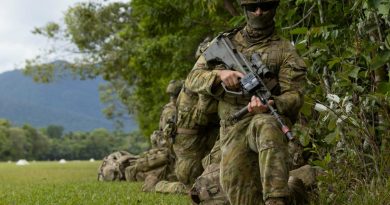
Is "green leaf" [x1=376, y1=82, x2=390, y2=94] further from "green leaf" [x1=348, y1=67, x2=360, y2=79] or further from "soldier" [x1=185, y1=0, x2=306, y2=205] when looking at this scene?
"soldier" [x1=185, y1=0, x2=306, y2=205]

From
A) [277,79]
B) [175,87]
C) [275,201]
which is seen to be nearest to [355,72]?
[277,79]

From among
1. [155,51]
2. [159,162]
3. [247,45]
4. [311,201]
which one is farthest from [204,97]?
[155,51]

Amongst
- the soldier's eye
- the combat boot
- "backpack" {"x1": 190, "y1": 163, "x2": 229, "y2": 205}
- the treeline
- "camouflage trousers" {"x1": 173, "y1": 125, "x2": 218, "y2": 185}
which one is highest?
the treeline

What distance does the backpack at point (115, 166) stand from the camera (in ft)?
47.7

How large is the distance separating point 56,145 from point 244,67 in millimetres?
106744

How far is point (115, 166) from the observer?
48.5 feet

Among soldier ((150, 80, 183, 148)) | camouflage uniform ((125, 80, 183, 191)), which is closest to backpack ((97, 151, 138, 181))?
camouflage uniform ((125, 80, 183, 191))

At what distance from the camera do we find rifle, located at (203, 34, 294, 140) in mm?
4793

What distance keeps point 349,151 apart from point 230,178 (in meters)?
1.63

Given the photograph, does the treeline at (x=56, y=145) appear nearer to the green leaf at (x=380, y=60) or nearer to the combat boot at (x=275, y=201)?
the green leaf at (x=380, y=60)

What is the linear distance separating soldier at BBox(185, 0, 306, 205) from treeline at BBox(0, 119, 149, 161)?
7708cm

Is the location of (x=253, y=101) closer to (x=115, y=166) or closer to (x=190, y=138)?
(x=190, y=138)

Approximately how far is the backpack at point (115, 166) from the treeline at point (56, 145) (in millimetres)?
66780

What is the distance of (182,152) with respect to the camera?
30.9 feet
